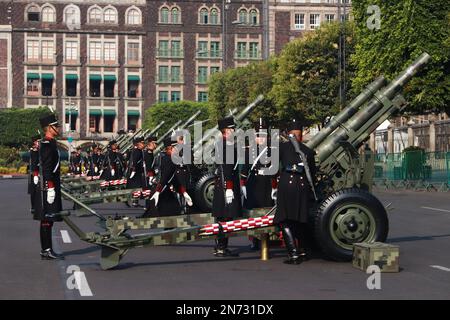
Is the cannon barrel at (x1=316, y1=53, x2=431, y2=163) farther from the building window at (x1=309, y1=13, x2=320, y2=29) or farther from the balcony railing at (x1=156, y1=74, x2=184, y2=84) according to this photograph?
the balcony railing at (x1=156, y1=74, x2=184, y2=84)

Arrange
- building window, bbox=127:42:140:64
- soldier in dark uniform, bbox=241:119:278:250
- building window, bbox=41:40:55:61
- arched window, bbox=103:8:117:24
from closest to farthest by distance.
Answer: soldier in dark uniform, bbox=241:119:278:250, building window, bbox=41:40:55:61, arched window, bbox=103:8:117:24, building window, bbox=127:42:140:64

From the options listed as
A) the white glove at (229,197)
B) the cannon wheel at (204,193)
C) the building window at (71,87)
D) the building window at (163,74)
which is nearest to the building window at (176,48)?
the building window at (163,74)

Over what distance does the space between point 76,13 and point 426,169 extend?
70293mm

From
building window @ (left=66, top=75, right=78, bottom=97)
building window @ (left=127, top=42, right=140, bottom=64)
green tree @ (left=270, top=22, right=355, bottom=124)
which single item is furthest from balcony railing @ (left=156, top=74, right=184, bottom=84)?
green tree @ (left=270, top=22, right=355, bottom=124)

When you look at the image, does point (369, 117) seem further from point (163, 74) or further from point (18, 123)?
point (163, 74)

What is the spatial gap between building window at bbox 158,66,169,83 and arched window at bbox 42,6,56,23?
12.7 meters

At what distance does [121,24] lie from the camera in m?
104

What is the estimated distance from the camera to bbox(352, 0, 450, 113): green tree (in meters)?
40.4

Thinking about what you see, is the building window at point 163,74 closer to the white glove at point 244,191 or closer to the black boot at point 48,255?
the white glove at point 244,191

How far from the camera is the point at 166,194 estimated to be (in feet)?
52.2

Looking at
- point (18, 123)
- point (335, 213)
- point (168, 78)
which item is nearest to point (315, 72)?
point (335, 213)

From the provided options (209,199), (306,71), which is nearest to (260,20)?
(306,71)

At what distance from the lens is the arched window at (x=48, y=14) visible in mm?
101938

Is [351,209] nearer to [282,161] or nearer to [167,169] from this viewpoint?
[282,161]
